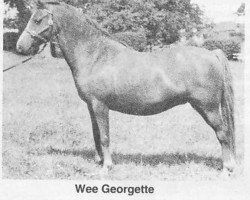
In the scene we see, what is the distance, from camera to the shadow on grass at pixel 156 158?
13.9ft

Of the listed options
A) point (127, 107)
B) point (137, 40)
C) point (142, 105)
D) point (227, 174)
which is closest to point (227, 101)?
point (227, 174)

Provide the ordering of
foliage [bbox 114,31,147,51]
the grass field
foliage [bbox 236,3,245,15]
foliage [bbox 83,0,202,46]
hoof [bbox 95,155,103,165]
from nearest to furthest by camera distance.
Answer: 1. the grass field
2. hoof [bbox 95,155,103,165]
3. foliage [bbox 236,3,245,15]
4. foliage [bbox 83,0,202,46]
5. foliage [bbox 114,31,147,51]

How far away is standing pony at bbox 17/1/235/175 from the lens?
12.4 ft

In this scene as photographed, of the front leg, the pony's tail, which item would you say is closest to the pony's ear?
the front leg

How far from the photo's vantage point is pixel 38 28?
12.4 ft

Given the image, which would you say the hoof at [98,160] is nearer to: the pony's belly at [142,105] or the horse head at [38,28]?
the pony's belly at [142,105]

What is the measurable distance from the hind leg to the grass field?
6.4 inches

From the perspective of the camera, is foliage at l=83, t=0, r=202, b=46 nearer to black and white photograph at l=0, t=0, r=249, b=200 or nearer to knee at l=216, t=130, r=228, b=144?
black and white photograph at l=0, t=0, r=249, b=200

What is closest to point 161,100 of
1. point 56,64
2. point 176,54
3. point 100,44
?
point 176,54

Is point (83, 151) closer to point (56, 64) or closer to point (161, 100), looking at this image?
point (161, 100)

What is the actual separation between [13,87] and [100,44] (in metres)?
4.42

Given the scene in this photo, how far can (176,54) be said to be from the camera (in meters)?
3.88

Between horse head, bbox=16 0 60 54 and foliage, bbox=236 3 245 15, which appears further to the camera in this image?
foliage, bbox=236 3 245 15

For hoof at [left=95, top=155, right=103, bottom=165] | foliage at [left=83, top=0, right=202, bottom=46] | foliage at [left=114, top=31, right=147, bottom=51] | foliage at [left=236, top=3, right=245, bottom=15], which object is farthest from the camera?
foliage at [left=114, top=31, right=147, bottom=51]
